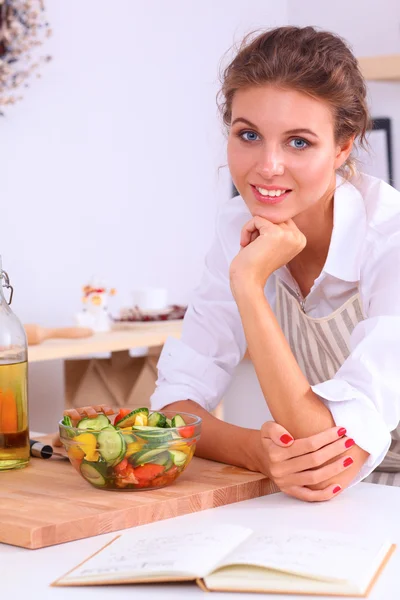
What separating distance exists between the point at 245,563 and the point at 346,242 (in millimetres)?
686

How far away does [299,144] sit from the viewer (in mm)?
1302

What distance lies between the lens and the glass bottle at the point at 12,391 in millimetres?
1205

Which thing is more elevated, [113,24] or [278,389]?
[113,24]

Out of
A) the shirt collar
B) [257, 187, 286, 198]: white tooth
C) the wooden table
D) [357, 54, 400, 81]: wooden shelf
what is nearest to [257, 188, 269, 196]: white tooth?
[257, 187, 286, 198]: white tooth

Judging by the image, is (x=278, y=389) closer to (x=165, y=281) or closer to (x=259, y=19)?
(x=165, y=281)

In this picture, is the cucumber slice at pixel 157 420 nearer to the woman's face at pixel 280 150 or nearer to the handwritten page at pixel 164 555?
the handwritten page at pixel 164 555

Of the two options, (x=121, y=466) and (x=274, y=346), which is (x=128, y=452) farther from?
(x=274, y=346)

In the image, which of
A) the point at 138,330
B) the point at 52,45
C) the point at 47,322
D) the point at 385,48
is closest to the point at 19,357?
the point at 138,330

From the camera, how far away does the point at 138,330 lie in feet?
10.1

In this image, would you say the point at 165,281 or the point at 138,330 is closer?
Answer: the point at 138,330

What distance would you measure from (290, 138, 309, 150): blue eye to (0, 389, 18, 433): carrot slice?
1.75ft

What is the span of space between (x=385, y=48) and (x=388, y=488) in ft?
9.90

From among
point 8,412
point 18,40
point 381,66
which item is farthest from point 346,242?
point 381,66

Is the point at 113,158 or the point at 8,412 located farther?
the point at 113,158
